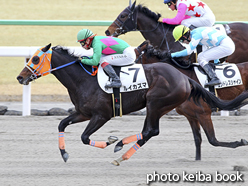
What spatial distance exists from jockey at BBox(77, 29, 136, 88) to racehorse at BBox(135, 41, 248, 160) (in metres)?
0.73

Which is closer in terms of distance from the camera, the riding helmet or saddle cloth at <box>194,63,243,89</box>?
the riding helmet

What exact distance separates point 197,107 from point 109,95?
1017 millimetres

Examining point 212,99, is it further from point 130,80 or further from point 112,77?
point 112,77

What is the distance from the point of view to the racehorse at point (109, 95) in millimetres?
4574

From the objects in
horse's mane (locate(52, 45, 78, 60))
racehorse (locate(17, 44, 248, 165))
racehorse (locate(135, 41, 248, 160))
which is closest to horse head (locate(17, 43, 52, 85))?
racehorse (locate(17, 44, 248, 165))

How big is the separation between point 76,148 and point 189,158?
1368 millimetres

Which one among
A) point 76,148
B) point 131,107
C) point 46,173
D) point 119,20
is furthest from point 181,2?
point 46,173

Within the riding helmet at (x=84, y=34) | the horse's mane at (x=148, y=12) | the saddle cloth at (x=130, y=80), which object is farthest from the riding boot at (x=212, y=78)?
the horse's mane at (x=148, y=12)

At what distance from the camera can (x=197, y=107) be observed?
16.0 ft

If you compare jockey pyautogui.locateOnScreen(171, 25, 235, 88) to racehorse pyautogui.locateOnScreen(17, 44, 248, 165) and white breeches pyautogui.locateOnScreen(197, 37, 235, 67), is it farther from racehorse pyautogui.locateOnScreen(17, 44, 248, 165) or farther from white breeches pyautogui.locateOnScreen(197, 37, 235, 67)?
racehorse pyautogui.locateOnScreen(17, 44, 248, 165)

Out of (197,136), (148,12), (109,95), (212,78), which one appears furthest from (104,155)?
(148,12)

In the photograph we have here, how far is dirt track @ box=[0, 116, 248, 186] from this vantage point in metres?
4.06

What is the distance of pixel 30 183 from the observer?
3877 millimetres

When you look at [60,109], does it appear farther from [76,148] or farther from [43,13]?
[43,13]
